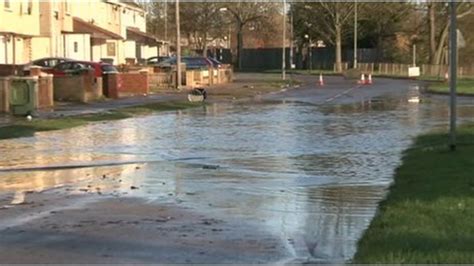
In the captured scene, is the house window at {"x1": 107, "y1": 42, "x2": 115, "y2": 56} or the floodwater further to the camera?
the house window at {"x1": 107, "y1": 42, "x2": 115, "y2": 56}

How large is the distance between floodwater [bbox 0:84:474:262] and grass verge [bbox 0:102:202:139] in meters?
0.63

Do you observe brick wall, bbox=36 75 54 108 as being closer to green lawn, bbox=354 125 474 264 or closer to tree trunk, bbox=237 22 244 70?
green lawn, bbox=354 125 474 264

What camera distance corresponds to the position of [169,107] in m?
33.6

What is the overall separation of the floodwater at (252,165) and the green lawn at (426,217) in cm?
29

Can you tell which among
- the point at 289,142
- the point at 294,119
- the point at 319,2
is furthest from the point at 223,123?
the point at 319,2

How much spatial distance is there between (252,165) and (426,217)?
6.49 m

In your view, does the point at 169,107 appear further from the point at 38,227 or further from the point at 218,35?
the point at 218,35

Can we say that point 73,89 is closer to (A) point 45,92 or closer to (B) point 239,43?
(A) point 45,92

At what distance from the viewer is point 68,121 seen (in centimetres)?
2541

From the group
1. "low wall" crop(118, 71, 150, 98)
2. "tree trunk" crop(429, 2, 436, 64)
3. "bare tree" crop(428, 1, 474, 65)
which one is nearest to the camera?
"low wall" crop(118, 71, 150, 98)

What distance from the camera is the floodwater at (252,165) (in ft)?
34.4

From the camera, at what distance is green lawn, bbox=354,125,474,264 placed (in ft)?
25.5

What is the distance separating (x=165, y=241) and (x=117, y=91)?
30839 mm

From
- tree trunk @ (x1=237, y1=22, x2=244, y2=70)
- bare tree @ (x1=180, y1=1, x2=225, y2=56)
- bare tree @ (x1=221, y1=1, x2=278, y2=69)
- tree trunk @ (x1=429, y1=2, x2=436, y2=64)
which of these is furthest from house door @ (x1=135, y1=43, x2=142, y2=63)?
tree trunk @ (x1=429, y1=2, x2=436, y2=64)
